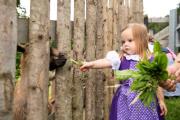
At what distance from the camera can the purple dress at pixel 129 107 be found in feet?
15.4

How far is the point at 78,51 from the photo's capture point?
5.73 metres

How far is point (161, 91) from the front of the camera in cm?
483

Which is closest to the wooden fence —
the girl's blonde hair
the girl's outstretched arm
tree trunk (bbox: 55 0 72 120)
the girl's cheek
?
tree trunk (bbox: 55 0 72 120)

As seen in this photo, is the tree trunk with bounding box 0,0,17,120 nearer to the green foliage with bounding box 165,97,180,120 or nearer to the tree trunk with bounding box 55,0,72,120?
the tree trunk with bounding box 55,0,72,120

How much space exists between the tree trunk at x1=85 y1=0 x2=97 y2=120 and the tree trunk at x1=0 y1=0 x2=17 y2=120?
81.4 inches

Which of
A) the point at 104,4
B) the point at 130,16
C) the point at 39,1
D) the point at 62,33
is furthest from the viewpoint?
the point at 130,16

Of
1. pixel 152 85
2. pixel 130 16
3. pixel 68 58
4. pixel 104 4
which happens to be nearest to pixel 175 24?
pixel 130 16

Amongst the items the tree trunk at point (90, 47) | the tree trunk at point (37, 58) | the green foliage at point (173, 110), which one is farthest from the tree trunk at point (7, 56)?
the green foliage at point (173, 110)

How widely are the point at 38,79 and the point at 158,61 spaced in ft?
3.75

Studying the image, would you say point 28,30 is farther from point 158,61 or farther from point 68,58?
point 158,61

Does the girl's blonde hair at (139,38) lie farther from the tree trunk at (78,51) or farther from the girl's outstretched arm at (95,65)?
the tree trunk at (78,51)

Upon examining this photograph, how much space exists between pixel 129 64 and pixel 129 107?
360 mm

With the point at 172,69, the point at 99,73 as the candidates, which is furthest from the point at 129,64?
the point at 99,73

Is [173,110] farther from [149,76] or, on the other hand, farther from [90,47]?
[149,76]
